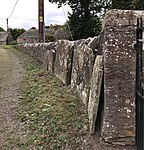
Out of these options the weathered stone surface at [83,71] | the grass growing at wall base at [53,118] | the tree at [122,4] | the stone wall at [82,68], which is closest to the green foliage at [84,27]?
the tree at [122,4]

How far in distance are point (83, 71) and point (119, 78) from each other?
125cm

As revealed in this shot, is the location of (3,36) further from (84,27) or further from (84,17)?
(84,27)

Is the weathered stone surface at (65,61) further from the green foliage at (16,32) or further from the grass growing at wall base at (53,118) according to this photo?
the green foliage at (16,32)

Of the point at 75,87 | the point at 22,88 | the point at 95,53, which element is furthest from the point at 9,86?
the point at 95,53

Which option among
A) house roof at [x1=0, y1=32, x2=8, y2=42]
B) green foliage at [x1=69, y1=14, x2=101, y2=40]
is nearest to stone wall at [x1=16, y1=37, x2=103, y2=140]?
green foliage at [x1=69, y1=14, x2=101, y2=40]

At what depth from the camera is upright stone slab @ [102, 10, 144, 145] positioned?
3.35 m

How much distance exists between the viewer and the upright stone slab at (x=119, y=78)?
335cm

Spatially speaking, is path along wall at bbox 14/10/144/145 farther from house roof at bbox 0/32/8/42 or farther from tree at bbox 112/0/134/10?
house roof at bbox 0/32/8/42

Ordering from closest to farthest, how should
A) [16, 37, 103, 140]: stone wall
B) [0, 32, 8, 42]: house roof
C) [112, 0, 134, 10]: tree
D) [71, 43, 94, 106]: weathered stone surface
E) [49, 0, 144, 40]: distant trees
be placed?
[16, 37, 103, 140]: stone wall, [71, 43, 94, 106]: weathered stone surface, [112, 0, 134, 10]: tree, [49, 0, 144, 40]: distant trees, [0, 32, 8, 42]: house roof

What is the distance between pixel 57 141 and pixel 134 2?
20.5 m

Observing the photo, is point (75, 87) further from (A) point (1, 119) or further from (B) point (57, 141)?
(B) point (57, 141)

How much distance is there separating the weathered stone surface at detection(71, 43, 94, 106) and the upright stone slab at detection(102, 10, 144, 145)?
0.74 m

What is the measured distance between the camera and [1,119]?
4.46 meters

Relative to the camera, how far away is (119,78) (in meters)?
3.40
